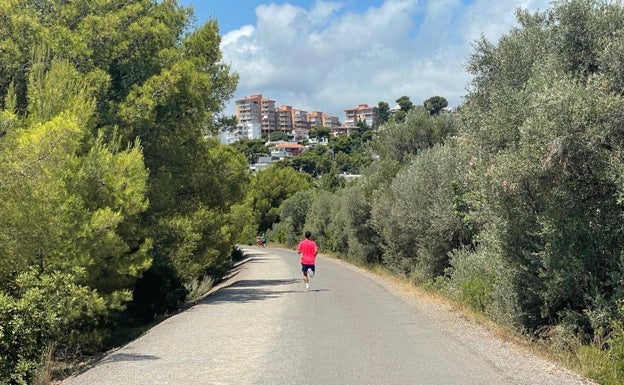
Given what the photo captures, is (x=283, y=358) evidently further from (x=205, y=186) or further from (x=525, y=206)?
(x=205, y=186)

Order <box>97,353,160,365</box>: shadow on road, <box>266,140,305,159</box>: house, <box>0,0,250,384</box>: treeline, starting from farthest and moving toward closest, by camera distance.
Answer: <box>266,140,305,159</box>: house
<box>97,353,160,365</box>: shadow on road
<box>0,0,250,384</box>: treeline

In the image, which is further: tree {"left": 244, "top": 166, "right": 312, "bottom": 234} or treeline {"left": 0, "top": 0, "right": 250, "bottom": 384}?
tree {"left": 244, "top": 166, "right": 312, "bottom": 234}

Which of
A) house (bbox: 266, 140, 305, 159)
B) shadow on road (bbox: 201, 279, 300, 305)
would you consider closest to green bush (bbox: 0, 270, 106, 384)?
shadow on road (bbox: 201, 279, 300, 305)

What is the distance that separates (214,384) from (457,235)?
583 inches

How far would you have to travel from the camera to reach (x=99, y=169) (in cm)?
1148

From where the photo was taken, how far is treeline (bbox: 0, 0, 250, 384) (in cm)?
892

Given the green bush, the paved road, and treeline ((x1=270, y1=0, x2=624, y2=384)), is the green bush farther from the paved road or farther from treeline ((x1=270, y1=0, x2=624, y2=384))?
treeline ((x1=270, y1=0, x2=624, y2=384))

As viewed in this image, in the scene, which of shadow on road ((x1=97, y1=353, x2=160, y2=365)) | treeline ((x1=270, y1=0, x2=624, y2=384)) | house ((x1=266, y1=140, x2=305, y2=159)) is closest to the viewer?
treeline ((x1=270, y1=0, x2=624, y2=384))

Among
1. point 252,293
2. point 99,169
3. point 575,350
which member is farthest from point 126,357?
point 252,293

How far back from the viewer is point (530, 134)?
29.8ft

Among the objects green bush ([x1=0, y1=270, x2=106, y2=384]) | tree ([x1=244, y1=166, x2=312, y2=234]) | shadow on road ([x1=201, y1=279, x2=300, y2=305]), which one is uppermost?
tree ([x1=244, y1=166, x2=312, y2=234])

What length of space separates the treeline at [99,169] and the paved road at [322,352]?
4.62ft

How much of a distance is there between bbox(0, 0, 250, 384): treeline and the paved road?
4.62ft

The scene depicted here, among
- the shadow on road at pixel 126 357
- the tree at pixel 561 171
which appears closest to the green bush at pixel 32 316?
the shadow on road at pixel 126 357
